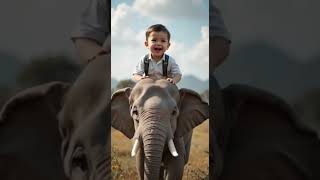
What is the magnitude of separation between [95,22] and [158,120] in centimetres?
86

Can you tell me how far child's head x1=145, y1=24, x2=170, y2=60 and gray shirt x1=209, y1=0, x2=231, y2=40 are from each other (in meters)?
0.37

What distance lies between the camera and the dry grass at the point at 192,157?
5.08 m

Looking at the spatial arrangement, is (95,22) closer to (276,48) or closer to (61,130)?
(61,130)

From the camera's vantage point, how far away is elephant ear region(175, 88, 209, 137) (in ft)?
16.5

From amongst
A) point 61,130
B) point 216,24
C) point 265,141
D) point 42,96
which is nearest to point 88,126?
point 61,130

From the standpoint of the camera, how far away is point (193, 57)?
5031 millimetres

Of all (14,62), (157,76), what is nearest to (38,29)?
(14,62)

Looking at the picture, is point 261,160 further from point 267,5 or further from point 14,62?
point 14,62

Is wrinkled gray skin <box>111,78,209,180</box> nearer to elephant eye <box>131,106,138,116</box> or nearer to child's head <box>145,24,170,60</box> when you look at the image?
elephant eye <box>131,106,138,116</box>

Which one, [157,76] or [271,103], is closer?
[157,76]

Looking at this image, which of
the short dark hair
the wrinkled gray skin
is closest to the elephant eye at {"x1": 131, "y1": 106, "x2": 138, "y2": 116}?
the wrinkled gray skin

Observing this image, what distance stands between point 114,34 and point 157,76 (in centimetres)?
44

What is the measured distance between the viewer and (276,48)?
5223mm


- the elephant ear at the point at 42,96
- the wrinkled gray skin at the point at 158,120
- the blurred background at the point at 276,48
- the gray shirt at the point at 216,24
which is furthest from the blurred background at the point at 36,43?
the blurred background at the point at 276,48
